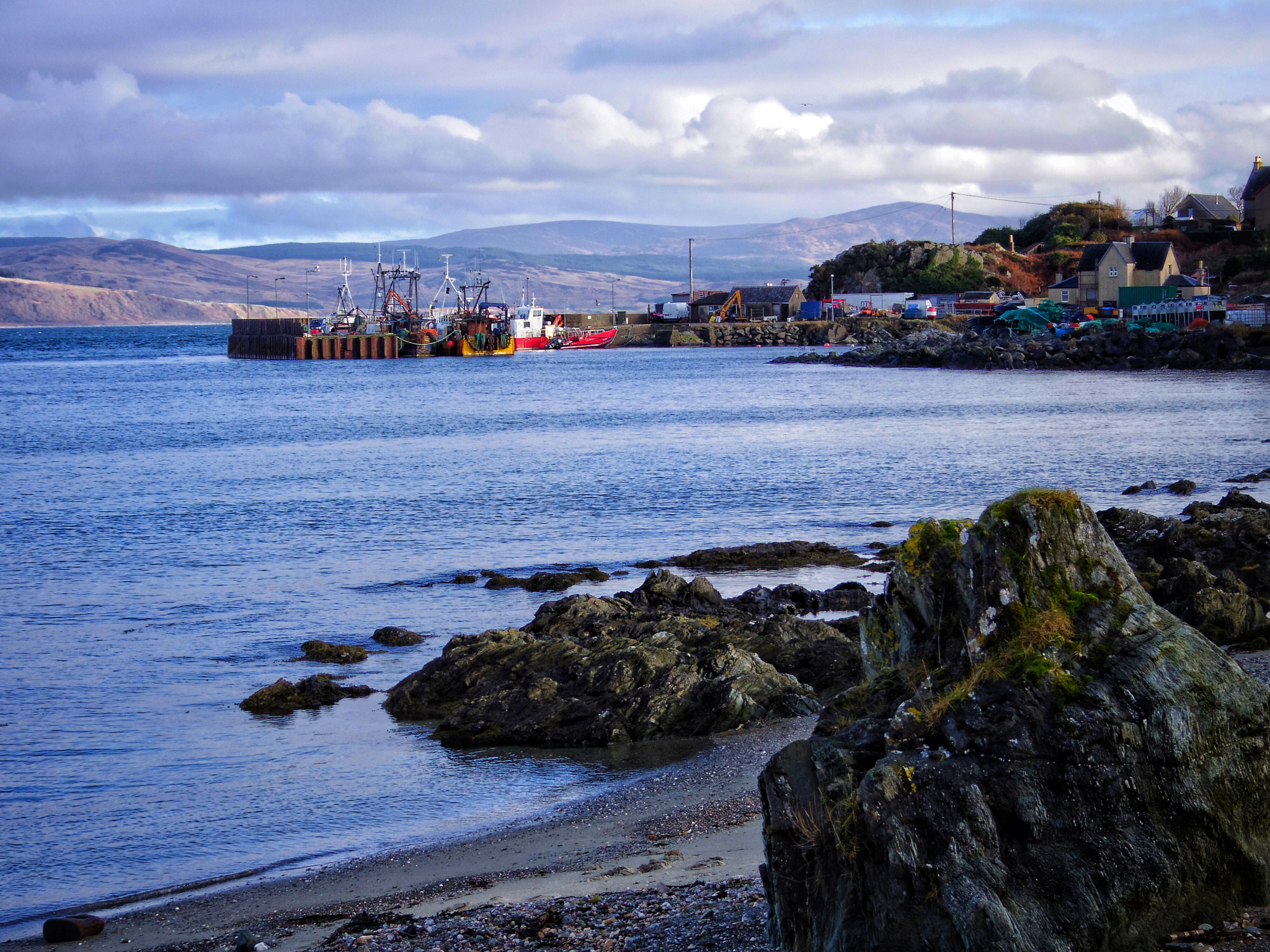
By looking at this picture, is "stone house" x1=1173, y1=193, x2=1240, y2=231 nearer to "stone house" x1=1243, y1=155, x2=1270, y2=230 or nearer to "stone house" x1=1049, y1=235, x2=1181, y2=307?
"stone house" x1=1243, y1=155, x2=1270, y2=230

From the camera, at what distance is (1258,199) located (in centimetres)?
10925

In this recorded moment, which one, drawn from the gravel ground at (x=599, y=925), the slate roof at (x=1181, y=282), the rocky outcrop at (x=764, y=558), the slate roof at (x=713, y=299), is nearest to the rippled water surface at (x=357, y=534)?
the rocky outcrop at (x=764, y=558)

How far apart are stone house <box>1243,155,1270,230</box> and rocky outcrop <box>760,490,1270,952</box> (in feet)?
383

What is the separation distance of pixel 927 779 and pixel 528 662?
8.70m

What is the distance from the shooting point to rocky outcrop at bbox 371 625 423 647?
1667 centimetres

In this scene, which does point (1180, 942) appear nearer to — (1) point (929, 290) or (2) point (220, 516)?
(2) point (220, 516)

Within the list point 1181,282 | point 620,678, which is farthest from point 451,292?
point 620,678

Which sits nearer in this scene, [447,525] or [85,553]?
[85,553]

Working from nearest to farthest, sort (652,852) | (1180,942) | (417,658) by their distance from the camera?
1. (1180,942)
2. (652,852)
3. (417,658)

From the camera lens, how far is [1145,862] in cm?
536

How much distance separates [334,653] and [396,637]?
101 cm

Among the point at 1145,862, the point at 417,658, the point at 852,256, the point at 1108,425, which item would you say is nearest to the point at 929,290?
the point at 852,256

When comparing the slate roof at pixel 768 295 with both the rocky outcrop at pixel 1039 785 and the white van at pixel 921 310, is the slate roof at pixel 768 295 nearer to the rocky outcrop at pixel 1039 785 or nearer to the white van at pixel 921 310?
the white van at pixel 921 310

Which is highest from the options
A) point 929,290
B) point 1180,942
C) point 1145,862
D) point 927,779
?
point 929,290
